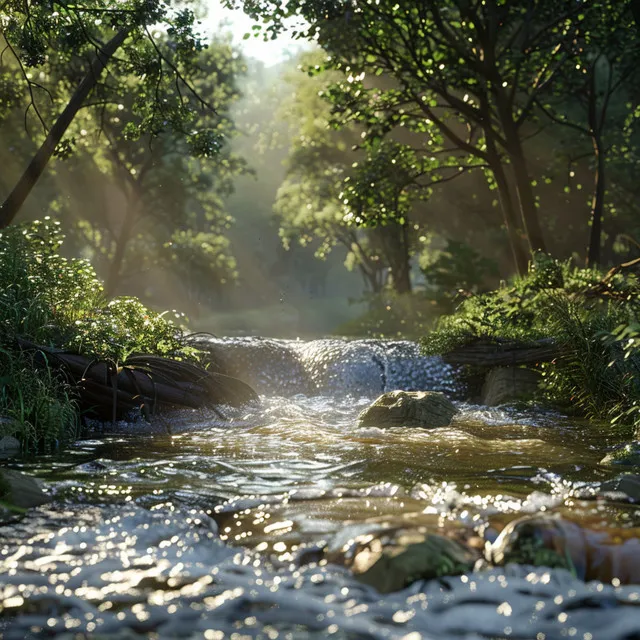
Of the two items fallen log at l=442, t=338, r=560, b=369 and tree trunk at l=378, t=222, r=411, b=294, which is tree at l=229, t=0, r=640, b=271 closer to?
fallen log at l=442, t=338, r=560, b=369

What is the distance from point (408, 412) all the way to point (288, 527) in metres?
4.33

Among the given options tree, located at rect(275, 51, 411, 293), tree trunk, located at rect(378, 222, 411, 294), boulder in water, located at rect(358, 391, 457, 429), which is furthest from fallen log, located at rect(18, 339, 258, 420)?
tree trunk, located at rect(378, 222, 411, 294)

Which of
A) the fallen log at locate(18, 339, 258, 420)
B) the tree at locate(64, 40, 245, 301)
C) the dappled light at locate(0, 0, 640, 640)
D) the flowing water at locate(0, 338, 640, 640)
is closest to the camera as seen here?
the flowing water at locate(0, 338, 640, 640)

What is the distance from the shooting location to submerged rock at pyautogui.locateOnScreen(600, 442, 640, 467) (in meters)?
6.32

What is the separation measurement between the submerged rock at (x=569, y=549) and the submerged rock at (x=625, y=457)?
7.78ft

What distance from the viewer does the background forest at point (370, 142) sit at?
48.0 ft

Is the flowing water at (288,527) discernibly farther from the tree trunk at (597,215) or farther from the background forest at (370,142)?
the tree trunk at (597,215)

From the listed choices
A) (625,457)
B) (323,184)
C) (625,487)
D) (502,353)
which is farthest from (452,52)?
(323,184)

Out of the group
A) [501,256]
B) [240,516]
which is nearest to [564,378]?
[240,516]

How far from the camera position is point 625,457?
6.41 metres

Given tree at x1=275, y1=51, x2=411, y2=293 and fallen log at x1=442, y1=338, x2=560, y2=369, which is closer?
fallen log at x1=442, y1=338, x2=560, y2=369

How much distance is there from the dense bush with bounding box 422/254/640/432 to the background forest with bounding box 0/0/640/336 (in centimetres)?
133

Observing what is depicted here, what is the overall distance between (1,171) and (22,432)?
28103 millimetres

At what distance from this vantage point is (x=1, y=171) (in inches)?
1247
